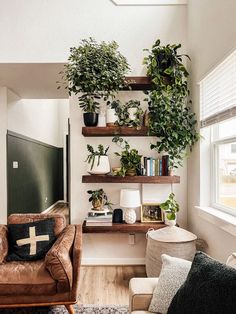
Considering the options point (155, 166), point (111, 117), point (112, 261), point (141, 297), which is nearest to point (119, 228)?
point (112, 261)

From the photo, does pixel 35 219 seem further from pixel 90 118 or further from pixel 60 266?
pixel 90 118

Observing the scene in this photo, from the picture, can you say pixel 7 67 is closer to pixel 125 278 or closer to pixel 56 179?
pixel 125 278

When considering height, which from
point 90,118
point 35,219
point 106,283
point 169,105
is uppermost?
point 169,105

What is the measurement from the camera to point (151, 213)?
11.3ft

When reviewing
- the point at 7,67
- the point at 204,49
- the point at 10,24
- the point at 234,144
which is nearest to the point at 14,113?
the point at 7,67

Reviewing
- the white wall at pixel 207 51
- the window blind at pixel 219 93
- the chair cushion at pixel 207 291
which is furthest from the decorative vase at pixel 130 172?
the chair cushion at pixel 207 291

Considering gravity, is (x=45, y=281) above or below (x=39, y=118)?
below

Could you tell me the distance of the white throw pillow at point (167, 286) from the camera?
149cm

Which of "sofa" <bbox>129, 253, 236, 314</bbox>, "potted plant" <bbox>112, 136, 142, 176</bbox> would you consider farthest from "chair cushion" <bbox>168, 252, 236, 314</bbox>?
"potted plant" <bbox>112, 136, 142, 176</bbox>

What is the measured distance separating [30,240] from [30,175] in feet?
12.8

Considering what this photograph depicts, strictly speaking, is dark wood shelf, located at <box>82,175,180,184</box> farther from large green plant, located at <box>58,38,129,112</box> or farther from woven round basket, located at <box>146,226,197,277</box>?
large green plant, located at <box>58,38,129,112</box>

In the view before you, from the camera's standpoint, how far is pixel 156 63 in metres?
3.23

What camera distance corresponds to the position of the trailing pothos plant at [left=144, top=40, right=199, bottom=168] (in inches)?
122

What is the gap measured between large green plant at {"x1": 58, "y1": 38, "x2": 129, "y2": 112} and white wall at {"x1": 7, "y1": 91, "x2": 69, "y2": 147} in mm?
2397
